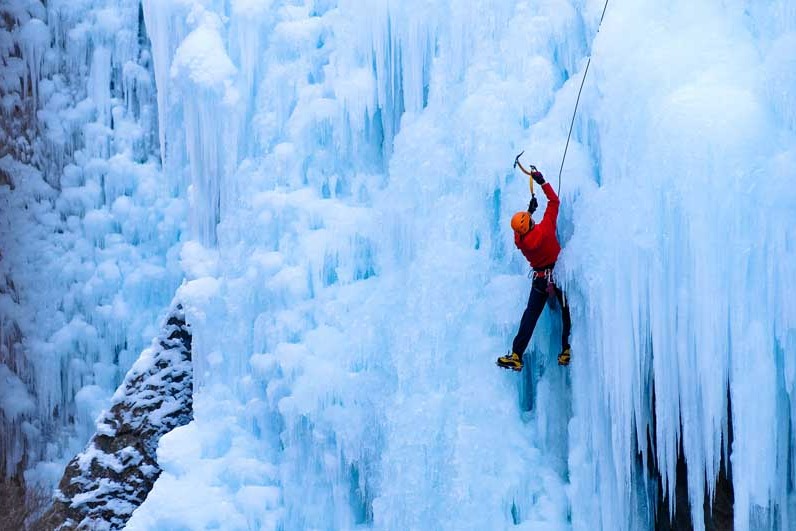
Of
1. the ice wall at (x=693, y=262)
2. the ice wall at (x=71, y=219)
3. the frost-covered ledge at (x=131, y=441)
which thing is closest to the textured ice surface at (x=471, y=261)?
the ice wall at (x=693, y=262)

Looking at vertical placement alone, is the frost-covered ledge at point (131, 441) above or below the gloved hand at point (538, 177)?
below

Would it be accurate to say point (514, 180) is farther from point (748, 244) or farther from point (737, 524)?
point (737, 524)

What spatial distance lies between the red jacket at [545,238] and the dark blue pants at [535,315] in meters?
0.15

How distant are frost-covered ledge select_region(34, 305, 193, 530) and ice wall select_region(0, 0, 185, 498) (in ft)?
7.06

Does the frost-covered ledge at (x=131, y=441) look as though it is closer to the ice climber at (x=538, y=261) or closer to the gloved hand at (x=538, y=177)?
the ice climber at (x=538, y=261)

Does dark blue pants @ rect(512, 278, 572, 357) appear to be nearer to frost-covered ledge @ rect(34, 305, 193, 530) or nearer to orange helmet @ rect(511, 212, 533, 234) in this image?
orange helmet @ rect(511, 212, 533, 234)

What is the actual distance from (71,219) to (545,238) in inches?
288

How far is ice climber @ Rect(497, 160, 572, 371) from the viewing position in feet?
20.5

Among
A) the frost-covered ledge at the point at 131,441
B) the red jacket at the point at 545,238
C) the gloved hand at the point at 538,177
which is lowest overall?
the frost-covered ledge at the point at 131,441

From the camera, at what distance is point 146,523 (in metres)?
7.70

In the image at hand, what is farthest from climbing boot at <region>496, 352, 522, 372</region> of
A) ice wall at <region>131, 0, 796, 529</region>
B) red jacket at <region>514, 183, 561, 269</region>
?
red jacket at <region>514, 183, 561, 269</region>

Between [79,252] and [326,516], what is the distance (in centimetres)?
564

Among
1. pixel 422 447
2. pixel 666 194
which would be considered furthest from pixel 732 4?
pixel 422 447

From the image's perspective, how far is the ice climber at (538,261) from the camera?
623cm
